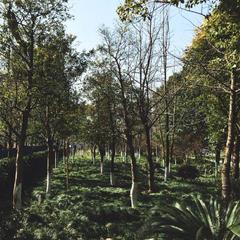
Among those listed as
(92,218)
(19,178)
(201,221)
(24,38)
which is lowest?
(92,218)

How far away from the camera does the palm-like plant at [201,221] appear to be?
8859 millimetres

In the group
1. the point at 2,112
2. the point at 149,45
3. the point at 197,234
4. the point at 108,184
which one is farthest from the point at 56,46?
the point at 197,234

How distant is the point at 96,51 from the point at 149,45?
3.22m

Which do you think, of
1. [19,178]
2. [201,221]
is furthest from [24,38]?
[201,221]

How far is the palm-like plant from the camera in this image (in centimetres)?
886

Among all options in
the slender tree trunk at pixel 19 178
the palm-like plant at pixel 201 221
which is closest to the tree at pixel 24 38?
the slender tree trunk at pixel 19 178

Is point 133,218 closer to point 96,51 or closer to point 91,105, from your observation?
point 96,51

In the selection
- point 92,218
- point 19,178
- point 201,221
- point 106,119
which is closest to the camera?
point 201,221

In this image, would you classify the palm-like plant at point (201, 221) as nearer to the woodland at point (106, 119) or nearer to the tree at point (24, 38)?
the woodland at point (106, 119)

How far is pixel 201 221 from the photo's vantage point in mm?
9281

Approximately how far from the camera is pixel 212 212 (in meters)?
9.61

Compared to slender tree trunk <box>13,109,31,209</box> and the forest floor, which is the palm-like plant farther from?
slender tree trunk <box>13,109,31,209</box>

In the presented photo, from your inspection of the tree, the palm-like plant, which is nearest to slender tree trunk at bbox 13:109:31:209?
the tree

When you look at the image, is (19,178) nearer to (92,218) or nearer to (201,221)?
(92,218)
